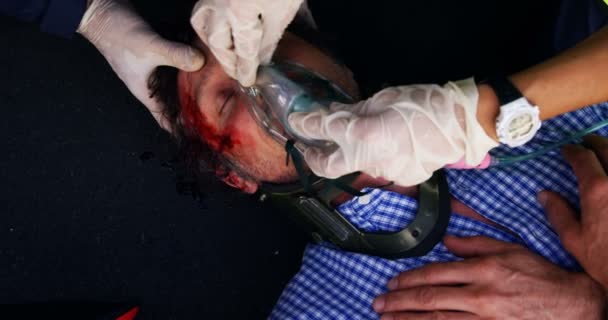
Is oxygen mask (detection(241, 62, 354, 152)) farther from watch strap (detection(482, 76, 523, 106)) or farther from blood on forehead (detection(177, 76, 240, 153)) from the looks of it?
watch strap (detection(482, 76, 523, 106))

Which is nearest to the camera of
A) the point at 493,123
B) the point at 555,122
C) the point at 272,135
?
the point at 493,123

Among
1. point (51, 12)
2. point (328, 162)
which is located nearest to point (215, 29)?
point (328, 162)

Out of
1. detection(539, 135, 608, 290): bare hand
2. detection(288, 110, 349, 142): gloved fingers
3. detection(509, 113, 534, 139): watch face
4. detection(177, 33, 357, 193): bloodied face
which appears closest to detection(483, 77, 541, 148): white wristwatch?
detection(509, 113, 534, 139): watch face

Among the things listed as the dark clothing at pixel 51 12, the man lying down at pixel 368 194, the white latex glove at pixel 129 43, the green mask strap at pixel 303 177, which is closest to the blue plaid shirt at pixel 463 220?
the man lying down at pixel 368 194

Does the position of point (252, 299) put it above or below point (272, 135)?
below

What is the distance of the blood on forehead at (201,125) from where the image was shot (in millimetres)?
1497

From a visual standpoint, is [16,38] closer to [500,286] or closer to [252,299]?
[252,299]

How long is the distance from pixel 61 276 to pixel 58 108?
0.55 metres

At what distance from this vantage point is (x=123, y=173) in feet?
6.19

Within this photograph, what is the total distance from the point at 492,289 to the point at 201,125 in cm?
85

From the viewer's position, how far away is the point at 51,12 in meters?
1.49

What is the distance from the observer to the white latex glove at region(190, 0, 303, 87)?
116 cm

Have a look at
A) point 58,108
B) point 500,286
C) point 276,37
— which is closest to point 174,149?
point 58,108

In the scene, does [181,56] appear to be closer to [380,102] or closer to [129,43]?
[129,43]
